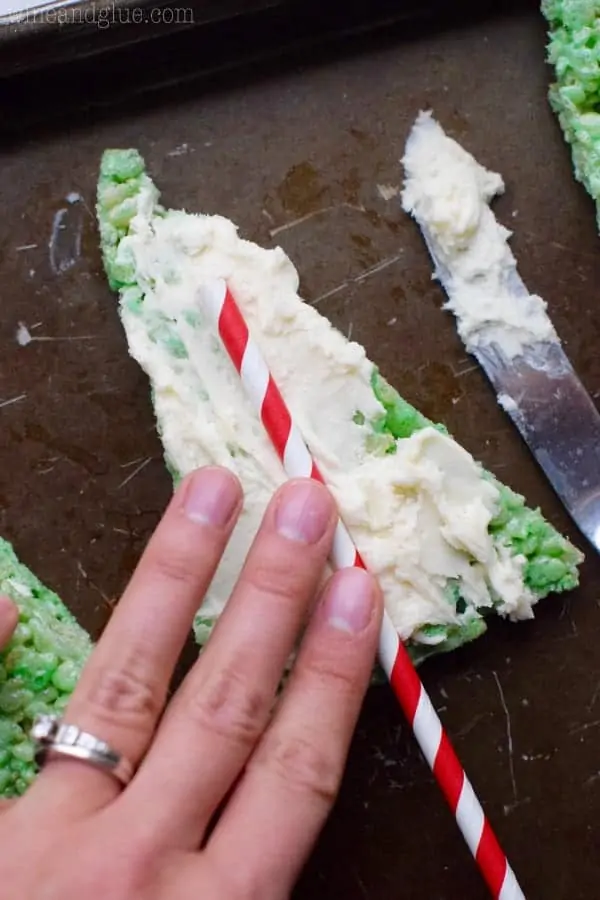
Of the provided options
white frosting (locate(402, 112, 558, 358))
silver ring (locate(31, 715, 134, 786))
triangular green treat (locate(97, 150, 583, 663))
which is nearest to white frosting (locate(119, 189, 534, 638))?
triangular green treat (locate(97, 150, 583, 663))

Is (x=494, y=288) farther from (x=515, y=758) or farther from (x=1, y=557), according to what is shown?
(x=1, y=557)

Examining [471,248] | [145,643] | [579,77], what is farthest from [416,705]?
[579,77]

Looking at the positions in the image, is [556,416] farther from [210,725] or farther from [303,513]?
[210,725]

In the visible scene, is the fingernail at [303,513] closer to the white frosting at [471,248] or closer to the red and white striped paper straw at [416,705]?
the red and white striped paper straw at [416,705]

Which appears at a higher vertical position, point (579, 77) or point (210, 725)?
point (579, 77)

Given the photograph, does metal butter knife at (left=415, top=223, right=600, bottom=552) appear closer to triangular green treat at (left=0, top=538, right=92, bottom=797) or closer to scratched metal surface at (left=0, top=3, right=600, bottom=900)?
scratched metal surface at (left=0, top=3, right=600, bottom=900)

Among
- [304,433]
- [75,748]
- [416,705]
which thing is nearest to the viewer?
[75,748]

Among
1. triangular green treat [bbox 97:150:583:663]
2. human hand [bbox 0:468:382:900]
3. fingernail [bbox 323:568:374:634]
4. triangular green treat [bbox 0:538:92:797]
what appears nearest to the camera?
human hand [bbox 0:468:382:900]
